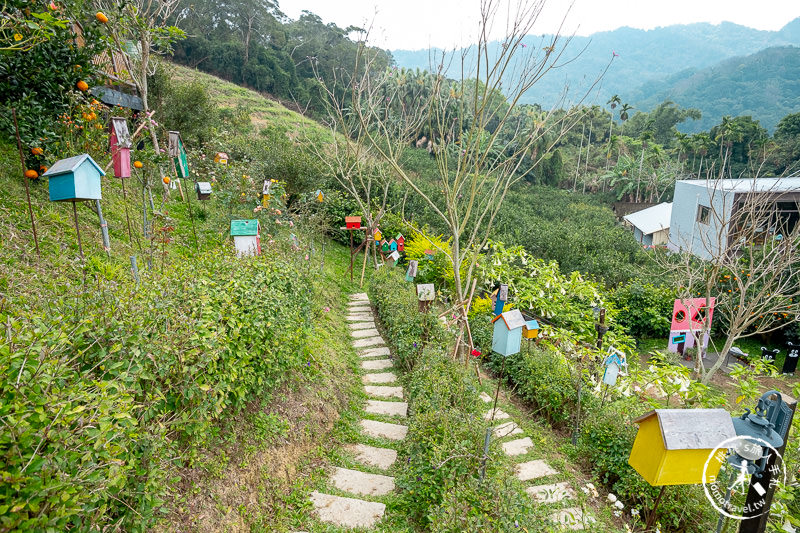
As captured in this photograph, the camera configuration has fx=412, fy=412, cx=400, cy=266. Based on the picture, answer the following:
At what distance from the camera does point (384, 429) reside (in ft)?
14.7

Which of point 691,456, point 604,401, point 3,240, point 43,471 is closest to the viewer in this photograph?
point 43,471

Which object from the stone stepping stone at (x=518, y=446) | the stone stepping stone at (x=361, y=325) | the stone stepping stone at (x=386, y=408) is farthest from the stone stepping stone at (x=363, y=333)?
the stone stepping stone at (x=518, y=446)

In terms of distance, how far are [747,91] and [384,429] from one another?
3953 inches

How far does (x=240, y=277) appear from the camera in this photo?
11.7 ft

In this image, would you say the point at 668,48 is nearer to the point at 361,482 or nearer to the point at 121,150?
the point at 121,150

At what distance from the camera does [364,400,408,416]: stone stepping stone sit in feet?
15.8

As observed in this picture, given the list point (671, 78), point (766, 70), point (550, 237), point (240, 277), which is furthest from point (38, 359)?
point (671, 78)

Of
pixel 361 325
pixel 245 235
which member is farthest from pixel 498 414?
pixel 245 235

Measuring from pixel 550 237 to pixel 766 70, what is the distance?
97.9m

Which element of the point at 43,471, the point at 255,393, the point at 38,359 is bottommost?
the point at 255,393

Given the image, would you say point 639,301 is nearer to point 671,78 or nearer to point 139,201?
point 139,201

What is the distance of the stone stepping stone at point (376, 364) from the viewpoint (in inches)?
229

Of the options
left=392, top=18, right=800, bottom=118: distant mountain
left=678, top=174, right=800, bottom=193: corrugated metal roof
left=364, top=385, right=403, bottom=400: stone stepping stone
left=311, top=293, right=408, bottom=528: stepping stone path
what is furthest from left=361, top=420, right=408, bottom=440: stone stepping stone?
left=392, top=18, right=800, bottom=118: distant mountain

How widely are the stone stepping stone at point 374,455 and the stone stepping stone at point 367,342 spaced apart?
2.23 metres
